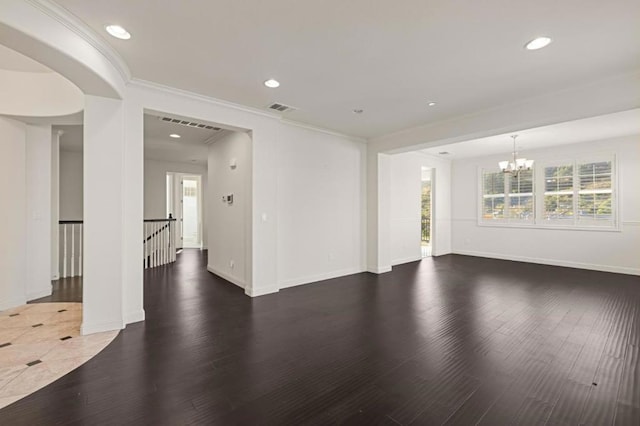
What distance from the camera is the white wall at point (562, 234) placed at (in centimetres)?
578

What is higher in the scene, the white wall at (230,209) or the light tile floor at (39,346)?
the white wall at (230,209)

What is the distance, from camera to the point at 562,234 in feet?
21.8

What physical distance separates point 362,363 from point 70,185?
859 cm

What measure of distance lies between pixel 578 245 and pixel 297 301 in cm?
676

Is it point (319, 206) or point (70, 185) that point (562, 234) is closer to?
point (319, 206)

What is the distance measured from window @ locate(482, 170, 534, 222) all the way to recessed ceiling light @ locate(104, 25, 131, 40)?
28.1ft

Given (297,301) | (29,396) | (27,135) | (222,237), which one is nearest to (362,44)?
(297,301)

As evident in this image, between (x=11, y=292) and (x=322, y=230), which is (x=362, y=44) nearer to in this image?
(x=322, y=230)

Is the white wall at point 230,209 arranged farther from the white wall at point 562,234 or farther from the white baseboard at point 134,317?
the white wall at point 562,234

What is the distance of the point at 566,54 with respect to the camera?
2.68 m

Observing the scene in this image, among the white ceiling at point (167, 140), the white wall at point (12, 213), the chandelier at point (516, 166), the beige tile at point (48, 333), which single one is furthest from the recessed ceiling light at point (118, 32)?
the chandelier at point (516, 166)

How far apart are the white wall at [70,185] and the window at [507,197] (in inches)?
440

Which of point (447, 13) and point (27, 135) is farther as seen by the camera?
point (27, 135)

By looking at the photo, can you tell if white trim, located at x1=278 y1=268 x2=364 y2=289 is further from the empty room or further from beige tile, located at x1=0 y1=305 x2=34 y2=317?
beige tile, located at x1=0 y1=305 x2=34 y2=317
